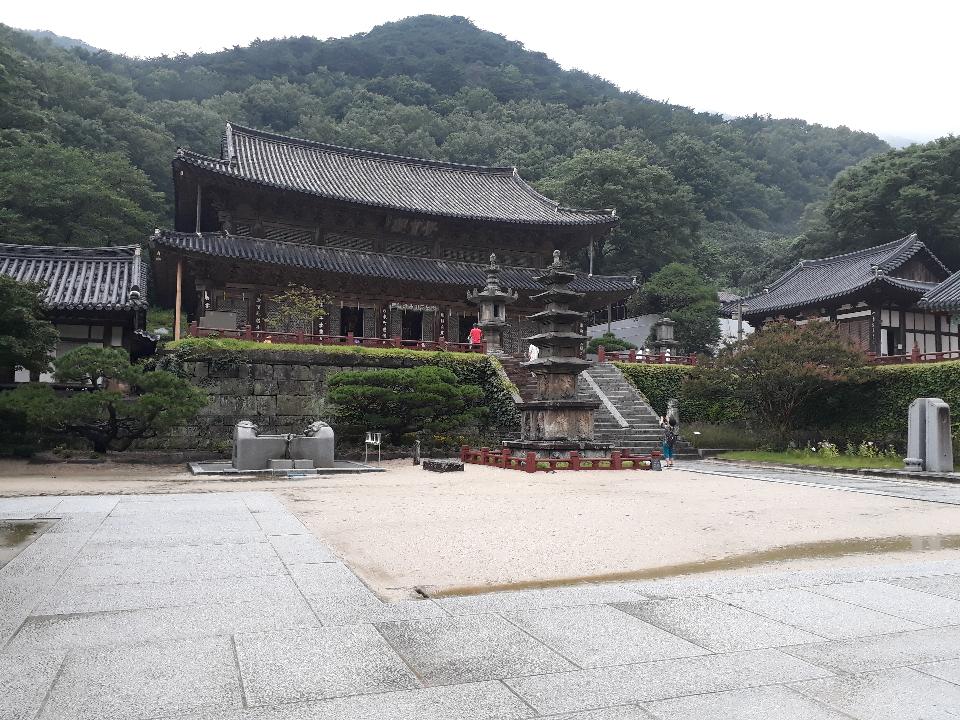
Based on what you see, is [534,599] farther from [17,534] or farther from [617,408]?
[617,408]

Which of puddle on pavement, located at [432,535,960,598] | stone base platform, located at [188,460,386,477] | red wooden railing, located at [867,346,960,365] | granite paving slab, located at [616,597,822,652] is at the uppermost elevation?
red wooden railing, located at [867,346,960,365]

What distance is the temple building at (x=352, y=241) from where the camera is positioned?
26.8 meters

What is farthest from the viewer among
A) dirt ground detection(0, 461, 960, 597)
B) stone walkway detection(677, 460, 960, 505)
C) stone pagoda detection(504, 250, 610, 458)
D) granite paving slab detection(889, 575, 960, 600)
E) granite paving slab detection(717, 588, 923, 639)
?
stone pagoda detection(504, 250, 610, 458)

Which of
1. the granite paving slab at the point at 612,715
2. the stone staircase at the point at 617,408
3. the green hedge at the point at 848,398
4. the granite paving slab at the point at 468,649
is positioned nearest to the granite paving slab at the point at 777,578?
the granite paving slab at the point at 468,649

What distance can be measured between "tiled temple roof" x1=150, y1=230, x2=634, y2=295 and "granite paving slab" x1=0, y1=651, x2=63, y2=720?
22.3 m

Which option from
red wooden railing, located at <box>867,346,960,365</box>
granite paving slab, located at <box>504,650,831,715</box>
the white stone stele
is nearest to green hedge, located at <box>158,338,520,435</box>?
the white stone stele

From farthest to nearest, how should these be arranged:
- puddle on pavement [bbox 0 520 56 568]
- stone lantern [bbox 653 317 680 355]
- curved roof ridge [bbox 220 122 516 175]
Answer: stone lantern [bbox 653 317 680 355]
curved roof ridge [bbox 220 122 516 175]
puddle on pavement [bbox 0 520 56 568]

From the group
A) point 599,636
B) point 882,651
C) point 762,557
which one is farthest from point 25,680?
point 762,557

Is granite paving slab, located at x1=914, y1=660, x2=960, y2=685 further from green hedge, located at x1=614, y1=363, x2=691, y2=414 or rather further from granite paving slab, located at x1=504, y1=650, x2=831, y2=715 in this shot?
green hedge, located at x1=614, y1=363, x2=691, y2=414

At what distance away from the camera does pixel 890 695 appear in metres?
3.55

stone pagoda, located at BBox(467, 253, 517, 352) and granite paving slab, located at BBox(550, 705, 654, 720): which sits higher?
stone pagoda, located at BBox(467, 253, 517, 352)

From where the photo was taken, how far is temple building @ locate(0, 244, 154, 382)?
73.3 feet

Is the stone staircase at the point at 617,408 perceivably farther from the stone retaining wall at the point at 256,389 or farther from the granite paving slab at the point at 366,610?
the granite paving slab at the point at 366,610

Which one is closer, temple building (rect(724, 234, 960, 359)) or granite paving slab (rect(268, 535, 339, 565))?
granite paving slab (rect(268, 535, 339, 565))
